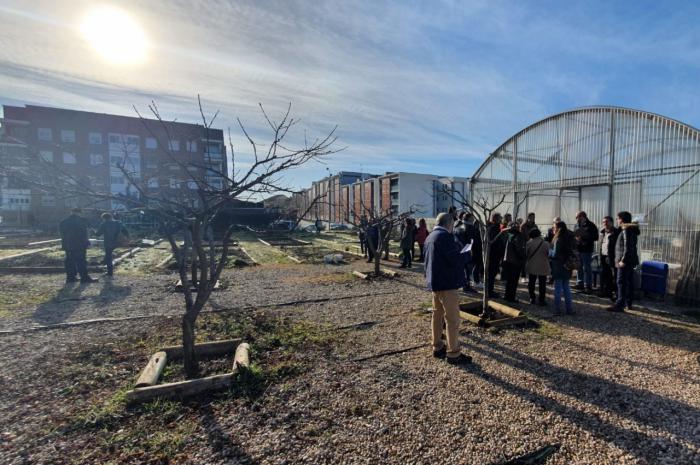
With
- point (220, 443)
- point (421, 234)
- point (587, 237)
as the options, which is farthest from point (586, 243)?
point (220, 443)

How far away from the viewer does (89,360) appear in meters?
4.72

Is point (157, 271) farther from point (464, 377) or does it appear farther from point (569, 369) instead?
point (569, 369)

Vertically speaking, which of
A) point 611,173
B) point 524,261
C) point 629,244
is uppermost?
point 611,173

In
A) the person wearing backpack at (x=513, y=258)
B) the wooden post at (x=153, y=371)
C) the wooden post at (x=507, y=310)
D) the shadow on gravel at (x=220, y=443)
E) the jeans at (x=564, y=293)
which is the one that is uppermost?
the person wearing backpack at (x=513, y=258)

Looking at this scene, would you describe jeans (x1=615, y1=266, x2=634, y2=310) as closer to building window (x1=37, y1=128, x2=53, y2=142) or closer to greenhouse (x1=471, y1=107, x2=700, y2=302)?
greenhouse (x1=471, y1=107, x2=700, y2=302)

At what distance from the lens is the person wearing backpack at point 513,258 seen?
293 inches

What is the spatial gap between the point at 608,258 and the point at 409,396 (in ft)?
22.9

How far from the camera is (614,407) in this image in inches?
139

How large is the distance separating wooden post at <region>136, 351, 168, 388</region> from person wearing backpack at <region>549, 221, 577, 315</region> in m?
7.20

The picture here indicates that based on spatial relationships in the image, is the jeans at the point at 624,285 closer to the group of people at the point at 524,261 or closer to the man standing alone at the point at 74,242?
the group of people at the point at 524,261

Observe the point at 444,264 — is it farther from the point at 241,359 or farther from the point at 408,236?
the point at 408,236

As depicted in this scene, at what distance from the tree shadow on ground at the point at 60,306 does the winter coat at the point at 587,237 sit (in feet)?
39.4

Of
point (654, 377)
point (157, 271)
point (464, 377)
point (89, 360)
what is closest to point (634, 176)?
point (654, 377)

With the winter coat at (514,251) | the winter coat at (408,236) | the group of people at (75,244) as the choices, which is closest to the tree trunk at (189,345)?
the winter coat at (514,251)
